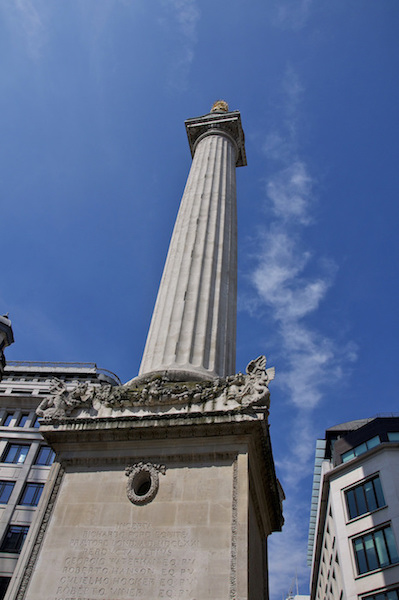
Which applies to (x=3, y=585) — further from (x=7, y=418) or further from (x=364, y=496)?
(x=364, y=496)

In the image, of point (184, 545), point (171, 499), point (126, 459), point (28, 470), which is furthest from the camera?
point (28, 470)

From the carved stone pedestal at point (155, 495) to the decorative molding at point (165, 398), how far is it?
1.3 inches

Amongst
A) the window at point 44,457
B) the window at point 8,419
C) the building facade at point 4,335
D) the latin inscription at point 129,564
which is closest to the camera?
the latin inscription at point 129,564

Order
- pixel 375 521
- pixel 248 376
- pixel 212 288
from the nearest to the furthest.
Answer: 1. pixel 248 376
2. pixel 212 288
3. pixel 375 521

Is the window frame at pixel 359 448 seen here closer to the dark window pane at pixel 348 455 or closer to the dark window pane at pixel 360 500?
the dark window pane at pixel 348 455

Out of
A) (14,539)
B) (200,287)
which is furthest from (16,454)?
(200,287)

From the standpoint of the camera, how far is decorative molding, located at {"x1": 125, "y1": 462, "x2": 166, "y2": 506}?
13.0 meters

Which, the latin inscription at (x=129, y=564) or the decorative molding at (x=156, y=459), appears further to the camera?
the decorative molding at (x=156, y=459)

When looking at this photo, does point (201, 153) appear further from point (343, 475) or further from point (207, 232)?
point (343, 475)

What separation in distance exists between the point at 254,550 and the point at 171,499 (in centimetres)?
289

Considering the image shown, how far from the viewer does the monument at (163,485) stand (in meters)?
11.5

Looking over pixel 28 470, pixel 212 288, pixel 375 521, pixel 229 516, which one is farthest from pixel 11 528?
pixel 229 516

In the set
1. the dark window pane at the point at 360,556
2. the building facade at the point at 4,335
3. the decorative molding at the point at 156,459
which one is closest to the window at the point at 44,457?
the building facade at the point at 4,335

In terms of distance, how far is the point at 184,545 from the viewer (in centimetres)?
1179
